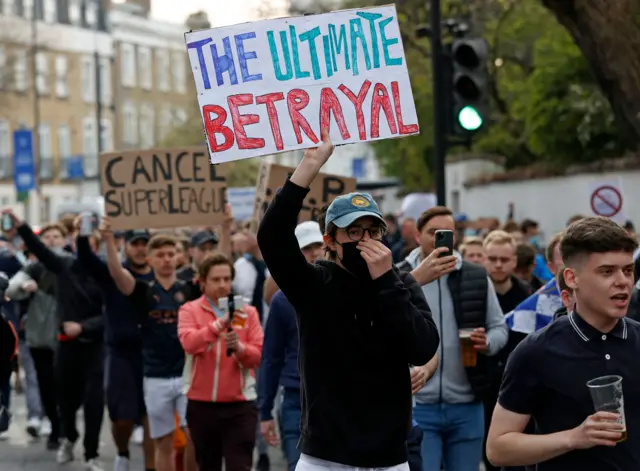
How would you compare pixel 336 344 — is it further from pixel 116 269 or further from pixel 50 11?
pixel 50 11

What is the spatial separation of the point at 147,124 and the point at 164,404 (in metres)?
75.8

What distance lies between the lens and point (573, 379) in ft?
15.3

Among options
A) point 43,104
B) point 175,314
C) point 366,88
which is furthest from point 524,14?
point 43,104

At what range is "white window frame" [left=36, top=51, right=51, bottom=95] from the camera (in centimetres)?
7675

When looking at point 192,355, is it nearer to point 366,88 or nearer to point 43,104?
point 366,88

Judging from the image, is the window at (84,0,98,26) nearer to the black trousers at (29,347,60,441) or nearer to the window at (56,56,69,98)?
the window at (56,56,69,98)

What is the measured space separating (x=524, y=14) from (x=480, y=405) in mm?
27638

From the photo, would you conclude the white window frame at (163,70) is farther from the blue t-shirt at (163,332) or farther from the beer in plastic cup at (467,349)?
the beer in plastic cup at (467,349)

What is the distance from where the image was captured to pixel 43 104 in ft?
256

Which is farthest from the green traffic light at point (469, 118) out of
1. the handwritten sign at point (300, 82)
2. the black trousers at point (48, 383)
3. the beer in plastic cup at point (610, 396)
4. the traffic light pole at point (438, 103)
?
the beer in plastic cup at point (610, 396)

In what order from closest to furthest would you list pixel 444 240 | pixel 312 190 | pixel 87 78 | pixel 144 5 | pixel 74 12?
pixel 444 240 < pixel 312 190 < pixel 74 12 < pixel 87 78 < pixel 144 5

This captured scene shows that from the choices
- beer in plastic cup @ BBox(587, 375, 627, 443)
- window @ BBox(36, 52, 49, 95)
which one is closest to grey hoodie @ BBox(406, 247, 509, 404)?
beer in plastic cup @ BBox(587, 375, 627, 443)

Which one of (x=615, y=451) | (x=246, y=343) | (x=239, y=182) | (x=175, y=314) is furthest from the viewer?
(x=239, y=182)

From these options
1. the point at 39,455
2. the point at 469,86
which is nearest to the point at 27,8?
the point at 469,86
